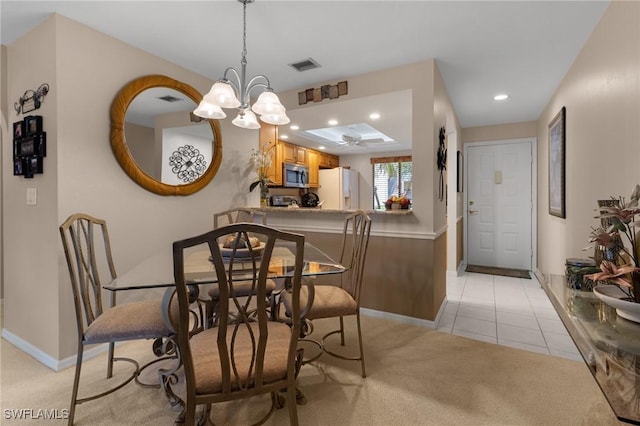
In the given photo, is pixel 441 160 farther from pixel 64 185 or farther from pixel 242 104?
pixel 64 185

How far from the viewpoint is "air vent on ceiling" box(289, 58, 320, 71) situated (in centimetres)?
273

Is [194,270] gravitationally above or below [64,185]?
below

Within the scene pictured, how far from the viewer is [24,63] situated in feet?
7.42

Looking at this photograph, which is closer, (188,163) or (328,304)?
(328,304)

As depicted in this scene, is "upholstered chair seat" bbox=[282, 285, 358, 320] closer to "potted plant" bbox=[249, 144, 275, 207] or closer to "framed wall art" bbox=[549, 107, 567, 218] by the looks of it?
"potted plant" bbox=[249, 144, 275, 207]

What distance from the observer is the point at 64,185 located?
2078 mm

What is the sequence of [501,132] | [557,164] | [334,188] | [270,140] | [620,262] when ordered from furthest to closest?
[334,188] → [501,132] → [270,140] → [557,164] → [620,262]

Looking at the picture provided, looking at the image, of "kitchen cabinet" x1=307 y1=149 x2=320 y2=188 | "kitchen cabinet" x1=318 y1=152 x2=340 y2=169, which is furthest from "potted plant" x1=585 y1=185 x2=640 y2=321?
"kitchen cabinet" x1=318 y1=152 x2=340 y2=169

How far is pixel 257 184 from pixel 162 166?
1.09 metres

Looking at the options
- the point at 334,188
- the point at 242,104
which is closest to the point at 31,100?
the point at 242,104

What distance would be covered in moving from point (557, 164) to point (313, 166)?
3.79m

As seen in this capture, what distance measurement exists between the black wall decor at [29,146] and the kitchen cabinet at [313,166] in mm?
4068

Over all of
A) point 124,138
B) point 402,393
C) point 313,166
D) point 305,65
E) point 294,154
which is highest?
point 305,65

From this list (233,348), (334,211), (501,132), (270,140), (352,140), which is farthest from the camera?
(352,140)
